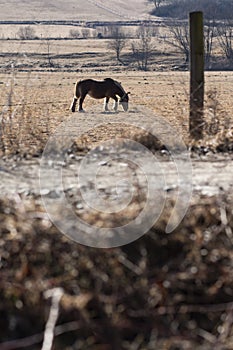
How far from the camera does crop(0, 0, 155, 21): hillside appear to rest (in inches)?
4291

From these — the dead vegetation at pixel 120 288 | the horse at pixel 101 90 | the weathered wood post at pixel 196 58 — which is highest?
the weathered wood post at pixel 196 58

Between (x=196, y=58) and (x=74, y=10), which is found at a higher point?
(x=74, y=10)

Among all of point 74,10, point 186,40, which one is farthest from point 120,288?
point 74,10

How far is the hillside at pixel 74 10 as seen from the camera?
109 metres

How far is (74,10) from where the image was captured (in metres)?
118

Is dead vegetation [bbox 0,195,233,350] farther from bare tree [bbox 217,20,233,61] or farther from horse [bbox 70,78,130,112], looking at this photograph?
bare tree [bbox 217,20,233,61]

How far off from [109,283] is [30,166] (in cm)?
245

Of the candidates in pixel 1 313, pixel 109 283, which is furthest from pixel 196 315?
pixel 1 313

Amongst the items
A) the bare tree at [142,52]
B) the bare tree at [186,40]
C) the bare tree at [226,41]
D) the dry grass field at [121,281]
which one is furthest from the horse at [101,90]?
the bare tree at [142,52]

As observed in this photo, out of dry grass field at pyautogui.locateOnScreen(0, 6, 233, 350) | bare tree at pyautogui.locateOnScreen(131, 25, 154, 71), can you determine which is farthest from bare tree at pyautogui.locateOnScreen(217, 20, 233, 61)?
dry grass field at pyautogui.locateOnScreen(0, 6, 233, 350)

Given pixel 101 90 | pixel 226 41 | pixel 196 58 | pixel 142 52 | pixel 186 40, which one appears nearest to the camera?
pixel 196 58

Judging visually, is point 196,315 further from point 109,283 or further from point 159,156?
point 159,156

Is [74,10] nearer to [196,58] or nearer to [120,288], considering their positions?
[196,58]

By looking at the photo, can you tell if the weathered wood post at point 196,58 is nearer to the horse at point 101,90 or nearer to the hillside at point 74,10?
the horse at point 101,90
